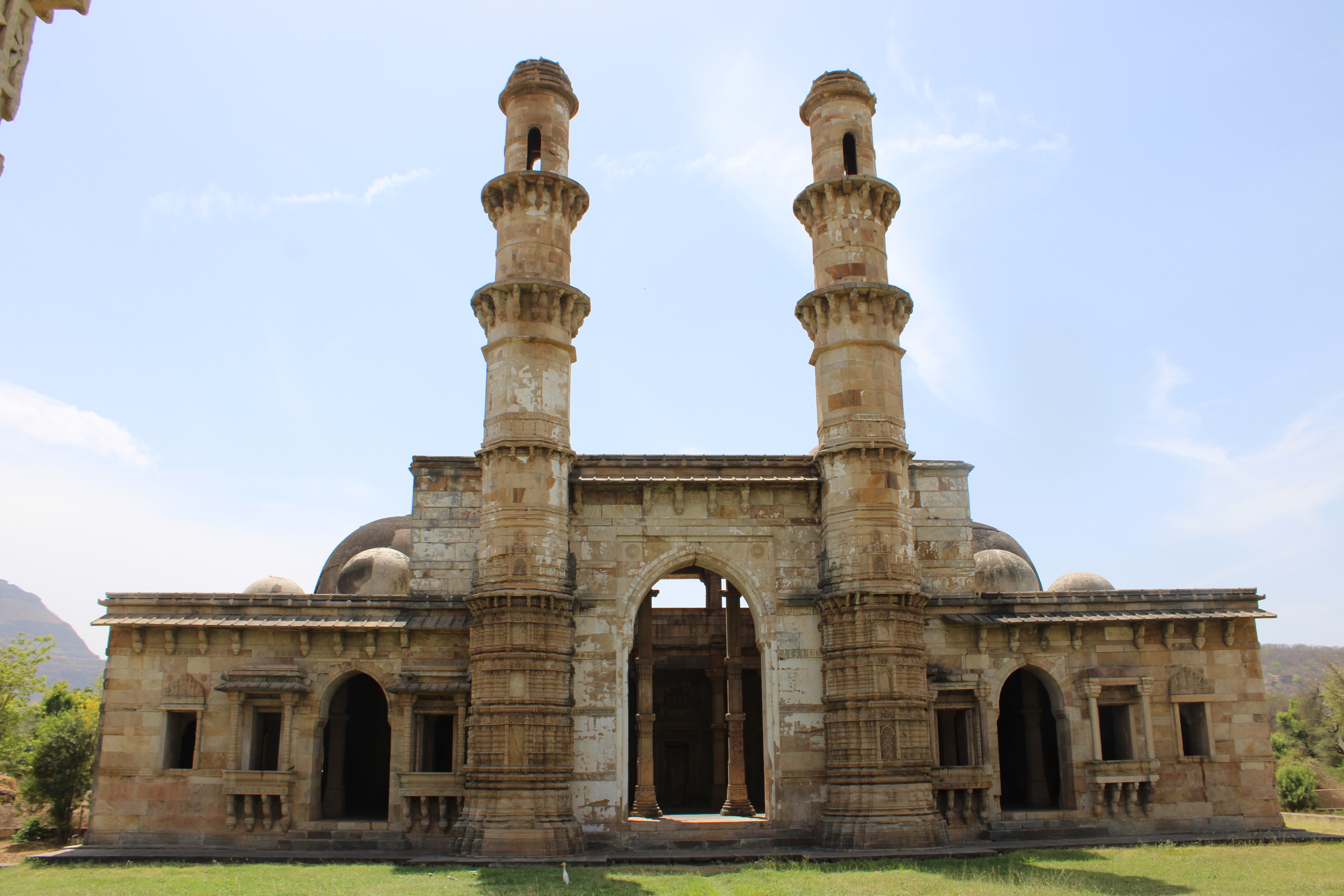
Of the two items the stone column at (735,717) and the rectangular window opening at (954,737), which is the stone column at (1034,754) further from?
the stone column at (735,717)

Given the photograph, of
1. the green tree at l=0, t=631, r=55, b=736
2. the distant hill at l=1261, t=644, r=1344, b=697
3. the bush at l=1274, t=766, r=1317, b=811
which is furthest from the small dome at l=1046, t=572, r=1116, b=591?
the distant hill at l=1261, t=644, r=1344, b=697

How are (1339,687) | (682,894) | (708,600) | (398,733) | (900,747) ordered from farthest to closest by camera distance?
(1339,687)
(708,600)
(398,733)
(900,747)
(682,894)

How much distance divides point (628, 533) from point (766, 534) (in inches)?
104

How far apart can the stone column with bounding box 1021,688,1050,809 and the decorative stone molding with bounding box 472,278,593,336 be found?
479 inches

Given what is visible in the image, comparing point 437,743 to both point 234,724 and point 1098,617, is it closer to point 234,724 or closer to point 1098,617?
point 234,724

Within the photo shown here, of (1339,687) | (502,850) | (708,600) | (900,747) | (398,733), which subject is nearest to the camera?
(502,850)

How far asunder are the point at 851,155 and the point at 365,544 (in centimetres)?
1654

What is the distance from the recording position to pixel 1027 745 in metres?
20.7

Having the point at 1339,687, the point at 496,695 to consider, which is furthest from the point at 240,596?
the point at 1339,687

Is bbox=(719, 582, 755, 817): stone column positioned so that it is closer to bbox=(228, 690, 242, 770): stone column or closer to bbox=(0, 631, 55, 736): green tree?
bbox=(228, 690, 242, 770): stone column

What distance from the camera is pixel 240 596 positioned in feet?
62.6

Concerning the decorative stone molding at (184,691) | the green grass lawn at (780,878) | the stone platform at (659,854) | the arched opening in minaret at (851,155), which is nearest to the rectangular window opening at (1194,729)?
the stone platform at (659,854)

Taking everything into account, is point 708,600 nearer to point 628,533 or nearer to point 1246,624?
point 628,533

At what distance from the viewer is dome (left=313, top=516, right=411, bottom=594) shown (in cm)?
2672
